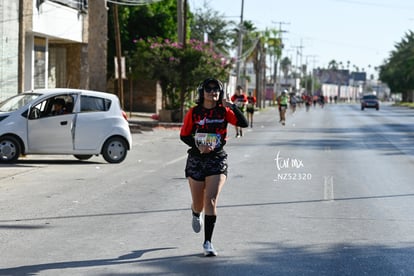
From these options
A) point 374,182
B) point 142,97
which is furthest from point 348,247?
point 142,97

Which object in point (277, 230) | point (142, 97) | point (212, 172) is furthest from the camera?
point (142, 97)

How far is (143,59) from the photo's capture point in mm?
39906

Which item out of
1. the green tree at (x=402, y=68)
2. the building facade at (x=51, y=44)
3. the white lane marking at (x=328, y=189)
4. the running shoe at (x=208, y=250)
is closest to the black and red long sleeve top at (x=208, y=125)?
the running shoe at (x=208, y=250)

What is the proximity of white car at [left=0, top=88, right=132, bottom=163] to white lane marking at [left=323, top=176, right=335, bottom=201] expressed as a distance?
5331mm

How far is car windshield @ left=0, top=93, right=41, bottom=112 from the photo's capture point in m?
19.2

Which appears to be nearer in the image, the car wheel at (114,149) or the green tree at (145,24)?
the car wheel at (114,149)

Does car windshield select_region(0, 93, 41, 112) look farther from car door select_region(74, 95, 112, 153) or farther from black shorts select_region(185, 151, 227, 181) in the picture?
black shorts select_region(185, 151, 227, 181)

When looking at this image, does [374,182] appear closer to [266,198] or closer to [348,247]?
[266,198]

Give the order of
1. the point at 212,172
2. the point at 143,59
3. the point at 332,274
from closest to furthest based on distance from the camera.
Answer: the point at 332,274 < the point at 212,172 < the point at 143,59

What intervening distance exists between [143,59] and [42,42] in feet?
19.8

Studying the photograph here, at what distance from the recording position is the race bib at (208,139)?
893cm

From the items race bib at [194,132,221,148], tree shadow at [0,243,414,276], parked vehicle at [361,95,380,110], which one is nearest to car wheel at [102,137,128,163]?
tree shadow at [0,243,414,276]

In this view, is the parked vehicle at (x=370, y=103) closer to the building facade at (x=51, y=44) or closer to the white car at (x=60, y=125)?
the building facade at (x=51, y=44)

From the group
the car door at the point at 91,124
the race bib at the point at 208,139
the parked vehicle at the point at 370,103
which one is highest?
the race bib at the point at 208,139
